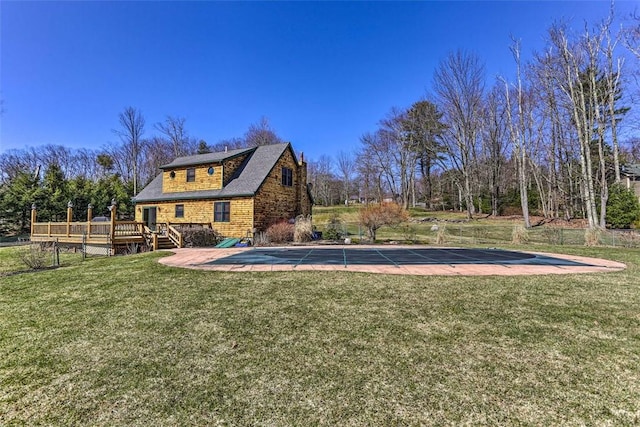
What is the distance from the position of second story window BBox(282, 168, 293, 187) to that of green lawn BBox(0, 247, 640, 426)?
14.1 m

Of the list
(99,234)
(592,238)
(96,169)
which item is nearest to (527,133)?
(592,238)

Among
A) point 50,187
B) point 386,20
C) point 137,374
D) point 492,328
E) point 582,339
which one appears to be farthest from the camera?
point 50,187

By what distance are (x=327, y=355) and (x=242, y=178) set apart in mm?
15699

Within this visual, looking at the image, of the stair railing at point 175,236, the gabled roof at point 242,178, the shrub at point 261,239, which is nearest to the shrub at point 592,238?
the shrub at point 261,239

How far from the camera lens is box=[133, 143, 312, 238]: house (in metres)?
16.3

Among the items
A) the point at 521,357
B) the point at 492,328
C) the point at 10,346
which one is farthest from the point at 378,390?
the point at 10,346

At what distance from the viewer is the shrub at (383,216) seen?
14023mm

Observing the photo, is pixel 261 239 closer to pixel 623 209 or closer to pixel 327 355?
pixel 327 355

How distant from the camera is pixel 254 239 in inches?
602

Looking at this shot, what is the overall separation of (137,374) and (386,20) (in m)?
15.8

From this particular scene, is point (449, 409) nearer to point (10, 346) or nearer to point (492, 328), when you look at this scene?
point (492, 328)

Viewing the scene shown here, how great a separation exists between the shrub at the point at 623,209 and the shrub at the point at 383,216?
47.6 feet

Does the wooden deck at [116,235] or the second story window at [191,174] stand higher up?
the second story window at [191,174]

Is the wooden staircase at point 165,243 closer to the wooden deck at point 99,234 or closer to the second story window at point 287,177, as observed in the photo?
the wooden deck at point 99,234
